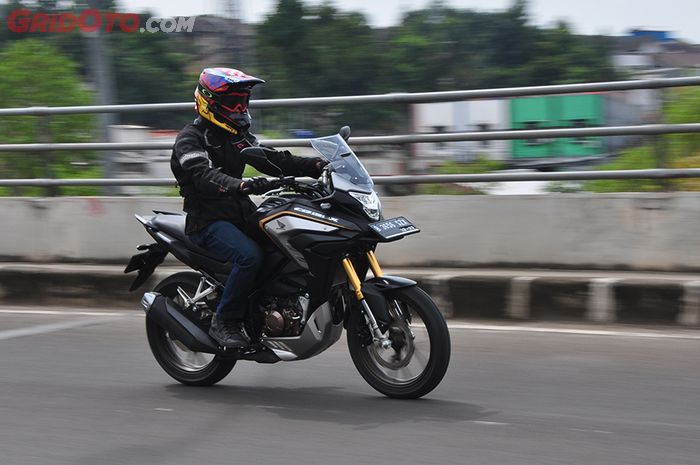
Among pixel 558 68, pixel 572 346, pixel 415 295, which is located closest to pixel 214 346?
pixel 415 295

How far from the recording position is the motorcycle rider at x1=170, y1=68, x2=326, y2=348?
600 cm

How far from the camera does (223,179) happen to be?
5883mm

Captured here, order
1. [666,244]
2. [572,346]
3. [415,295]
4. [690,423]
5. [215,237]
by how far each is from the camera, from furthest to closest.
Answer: [666,244] < [572,346] < [215,237] < [415,295] < [690,423]

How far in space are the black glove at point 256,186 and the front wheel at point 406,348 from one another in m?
0.85

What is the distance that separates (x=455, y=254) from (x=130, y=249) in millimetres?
3177

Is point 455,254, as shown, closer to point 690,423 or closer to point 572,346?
point 572,346

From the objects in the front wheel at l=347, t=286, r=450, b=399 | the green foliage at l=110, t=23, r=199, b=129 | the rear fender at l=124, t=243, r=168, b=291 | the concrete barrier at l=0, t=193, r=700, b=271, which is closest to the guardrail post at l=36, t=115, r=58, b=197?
the concrete barrier at l=0, t=193, r=700, b=271

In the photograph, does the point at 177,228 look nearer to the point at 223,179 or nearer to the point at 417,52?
the point at 223,179

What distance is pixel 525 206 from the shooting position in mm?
8836

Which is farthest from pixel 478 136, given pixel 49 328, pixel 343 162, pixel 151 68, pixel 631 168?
pixel 151 68

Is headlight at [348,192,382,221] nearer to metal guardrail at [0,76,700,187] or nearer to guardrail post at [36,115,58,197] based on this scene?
metal guardrail at [0,76,700,187]

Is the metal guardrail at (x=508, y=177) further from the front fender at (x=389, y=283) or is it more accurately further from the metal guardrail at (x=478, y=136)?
the front fender at (x=389, y=283)

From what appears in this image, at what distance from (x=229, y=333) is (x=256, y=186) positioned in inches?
39.1

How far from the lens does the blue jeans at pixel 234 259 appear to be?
6.00 metres
